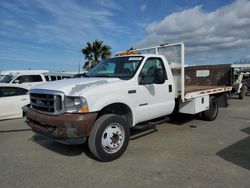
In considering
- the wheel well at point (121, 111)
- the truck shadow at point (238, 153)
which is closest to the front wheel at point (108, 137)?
the wheel well at point (121, 111)

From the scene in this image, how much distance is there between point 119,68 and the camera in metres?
5.82

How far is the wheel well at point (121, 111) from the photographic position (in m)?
5.00

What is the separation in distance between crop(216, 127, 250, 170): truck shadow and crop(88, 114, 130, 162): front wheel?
2007mm

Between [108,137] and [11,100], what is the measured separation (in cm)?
568

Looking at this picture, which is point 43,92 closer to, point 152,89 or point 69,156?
point 69,156

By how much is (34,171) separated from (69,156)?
89 cm

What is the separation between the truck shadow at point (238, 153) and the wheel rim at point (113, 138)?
2.04 meters

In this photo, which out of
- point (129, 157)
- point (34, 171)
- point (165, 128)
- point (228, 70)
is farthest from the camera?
point (228, 70)

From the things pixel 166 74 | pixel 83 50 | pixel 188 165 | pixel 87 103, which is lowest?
pixel 188 165

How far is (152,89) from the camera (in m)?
5.63

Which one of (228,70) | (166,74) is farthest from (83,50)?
(166,74)

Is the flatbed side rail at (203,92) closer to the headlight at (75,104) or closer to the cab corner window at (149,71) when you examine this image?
the cab corner window at (149,71)

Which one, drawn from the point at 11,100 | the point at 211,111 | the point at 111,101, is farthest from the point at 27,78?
the point at 111,101

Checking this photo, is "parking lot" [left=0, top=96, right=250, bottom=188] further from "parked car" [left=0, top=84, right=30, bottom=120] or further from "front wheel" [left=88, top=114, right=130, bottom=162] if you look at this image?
"parked car" [left=0, top=84, right=30, bottom=120]
